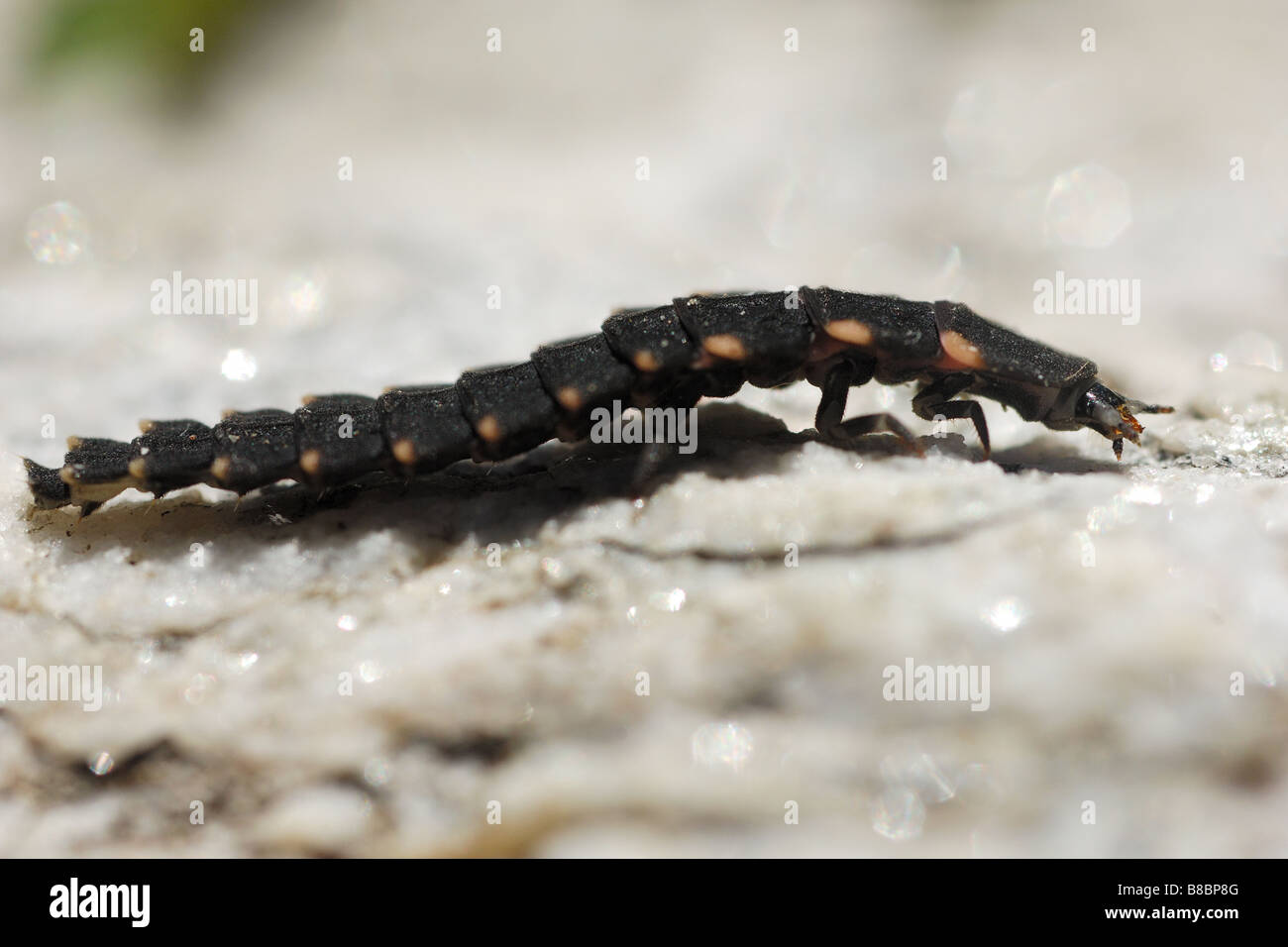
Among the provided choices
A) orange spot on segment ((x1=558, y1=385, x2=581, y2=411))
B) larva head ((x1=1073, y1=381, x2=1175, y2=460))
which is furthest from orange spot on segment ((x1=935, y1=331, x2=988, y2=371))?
orange spot on segment ((x1=558, y1=385, x2=581, y2=411))

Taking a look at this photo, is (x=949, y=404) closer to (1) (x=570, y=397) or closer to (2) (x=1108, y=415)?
(2) (x=1108, y=415)

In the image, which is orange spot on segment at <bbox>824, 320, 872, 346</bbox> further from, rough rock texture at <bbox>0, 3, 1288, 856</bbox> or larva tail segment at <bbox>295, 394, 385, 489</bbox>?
larva tail segment at <bbox>295, 394, 385, 489</bbox>

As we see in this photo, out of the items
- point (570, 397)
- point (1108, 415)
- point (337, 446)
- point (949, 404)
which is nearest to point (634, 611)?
point (570, 397)

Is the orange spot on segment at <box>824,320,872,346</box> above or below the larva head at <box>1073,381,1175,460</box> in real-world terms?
above

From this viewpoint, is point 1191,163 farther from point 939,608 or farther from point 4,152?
point 4,152

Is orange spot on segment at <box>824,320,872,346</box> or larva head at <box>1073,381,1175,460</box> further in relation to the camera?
larva head at <box>1073,381,1175,460</box>

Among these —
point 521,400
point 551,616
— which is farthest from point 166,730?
point 521,400

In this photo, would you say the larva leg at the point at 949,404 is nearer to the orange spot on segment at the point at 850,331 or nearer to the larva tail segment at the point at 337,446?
the orange spot on segment at the point at 850,331

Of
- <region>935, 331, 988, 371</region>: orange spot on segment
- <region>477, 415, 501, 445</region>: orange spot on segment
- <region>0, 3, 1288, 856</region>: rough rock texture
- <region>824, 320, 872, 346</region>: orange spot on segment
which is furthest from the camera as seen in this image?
<region>935, 331, 988, 371</region>: orange spot on segment
